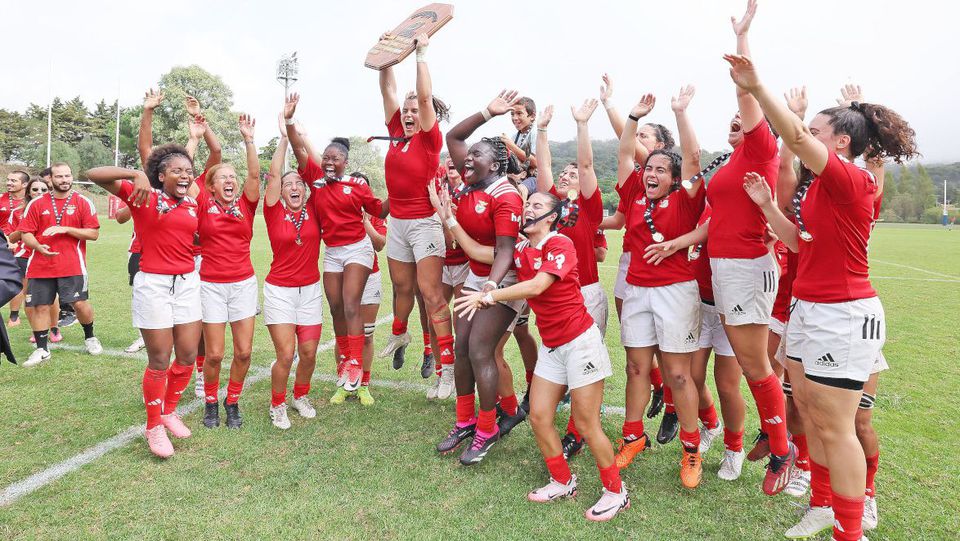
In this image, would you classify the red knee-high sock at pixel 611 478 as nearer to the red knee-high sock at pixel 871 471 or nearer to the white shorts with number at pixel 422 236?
the red knee-high sock at pixel 871 471

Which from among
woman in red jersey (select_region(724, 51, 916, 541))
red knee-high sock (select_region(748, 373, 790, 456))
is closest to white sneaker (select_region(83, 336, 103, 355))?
red knee-high sock (select_region(748, 373, 790, 456))

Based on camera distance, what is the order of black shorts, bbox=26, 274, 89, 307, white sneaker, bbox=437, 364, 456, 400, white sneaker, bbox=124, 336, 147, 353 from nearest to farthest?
white sneaker, bbox=437, 364, 456, 400 < black shorts, bbox=26, 274, 89, 307 < white sneaker, bbox=124, 336, 147, 353

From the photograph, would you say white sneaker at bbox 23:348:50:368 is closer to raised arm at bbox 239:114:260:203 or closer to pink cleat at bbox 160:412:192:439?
pink cleat at bbox 160:412:192:439

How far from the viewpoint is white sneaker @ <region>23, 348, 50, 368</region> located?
687 cm

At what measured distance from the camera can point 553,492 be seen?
150 inches

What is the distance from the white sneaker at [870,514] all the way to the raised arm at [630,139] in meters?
2.69

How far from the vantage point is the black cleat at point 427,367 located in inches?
257

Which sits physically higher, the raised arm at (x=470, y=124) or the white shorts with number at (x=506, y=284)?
the raised arm at (x=470, y=124)

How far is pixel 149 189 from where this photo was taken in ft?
14.1

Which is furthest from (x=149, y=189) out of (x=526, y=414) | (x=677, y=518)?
(x=677, y=518)

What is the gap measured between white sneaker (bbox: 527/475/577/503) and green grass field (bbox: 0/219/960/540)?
0.22 ft

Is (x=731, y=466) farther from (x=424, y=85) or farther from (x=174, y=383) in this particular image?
(x=174, y=383)

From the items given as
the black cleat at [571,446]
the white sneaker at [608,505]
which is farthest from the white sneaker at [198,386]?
the white sneaker at [608,505]

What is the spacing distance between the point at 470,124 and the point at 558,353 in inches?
90.7
